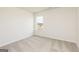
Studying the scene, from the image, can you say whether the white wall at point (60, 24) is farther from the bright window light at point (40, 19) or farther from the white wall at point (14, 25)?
the white wall at point (14, 25)

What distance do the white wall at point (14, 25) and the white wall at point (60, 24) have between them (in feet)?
0.49

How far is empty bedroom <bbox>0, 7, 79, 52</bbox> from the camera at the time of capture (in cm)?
162

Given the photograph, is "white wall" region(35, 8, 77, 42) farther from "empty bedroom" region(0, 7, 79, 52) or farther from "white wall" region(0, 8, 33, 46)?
"white wall" region(0, 8, 33, 46)

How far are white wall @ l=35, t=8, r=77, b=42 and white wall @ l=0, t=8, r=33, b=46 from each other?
148 millimetres

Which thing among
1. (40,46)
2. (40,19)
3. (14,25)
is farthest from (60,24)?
(14,25)

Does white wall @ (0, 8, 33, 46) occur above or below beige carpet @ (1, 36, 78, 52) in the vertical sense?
above

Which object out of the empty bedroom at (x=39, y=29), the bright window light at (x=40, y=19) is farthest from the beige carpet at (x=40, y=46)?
the bright window light at (x=40, y=19)

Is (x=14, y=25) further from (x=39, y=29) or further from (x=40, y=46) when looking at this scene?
(x=40, y=46)

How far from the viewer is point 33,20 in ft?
5.48

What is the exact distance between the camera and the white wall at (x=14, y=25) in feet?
5.32

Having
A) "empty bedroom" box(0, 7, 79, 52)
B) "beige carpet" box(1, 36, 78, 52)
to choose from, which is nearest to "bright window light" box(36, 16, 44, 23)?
"empty bedroom" box(0, 7, 79, 52)
